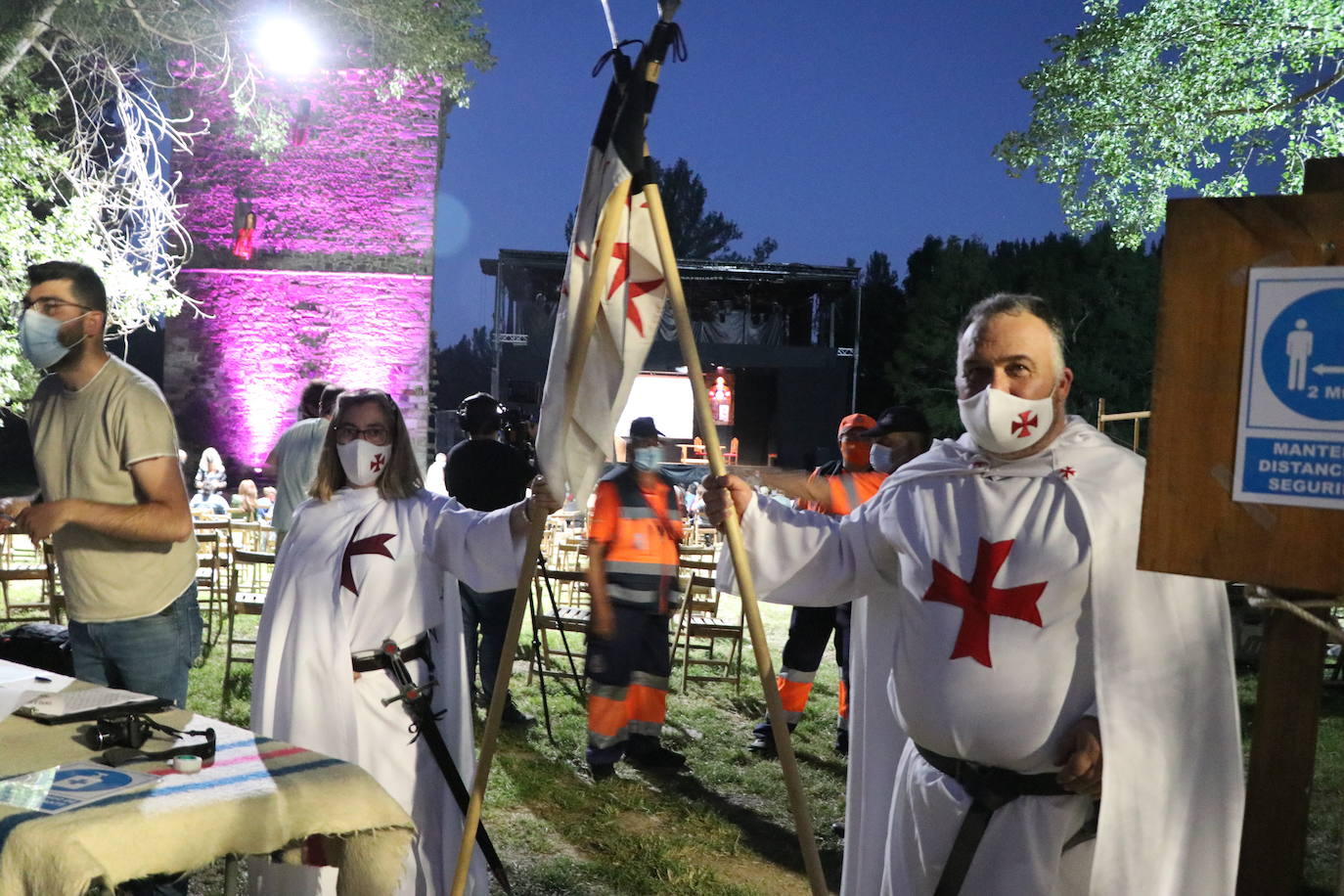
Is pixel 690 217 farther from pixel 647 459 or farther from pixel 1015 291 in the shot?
pixel 647 459

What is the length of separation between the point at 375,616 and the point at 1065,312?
35263mm

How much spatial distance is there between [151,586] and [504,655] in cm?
134

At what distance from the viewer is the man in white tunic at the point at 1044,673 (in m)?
2.17

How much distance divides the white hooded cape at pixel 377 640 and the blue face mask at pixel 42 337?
0.85 m

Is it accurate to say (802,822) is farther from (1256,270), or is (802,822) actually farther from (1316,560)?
(1256,270)

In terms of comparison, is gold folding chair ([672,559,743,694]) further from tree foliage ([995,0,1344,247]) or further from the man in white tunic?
tree foliage ([995,0,1344,247])

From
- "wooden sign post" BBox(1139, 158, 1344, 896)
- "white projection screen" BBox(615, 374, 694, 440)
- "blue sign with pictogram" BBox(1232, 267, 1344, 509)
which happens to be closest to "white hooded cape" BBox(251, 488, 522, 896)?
"wooden sign post" BBox(1139, 158, 1344, 896)

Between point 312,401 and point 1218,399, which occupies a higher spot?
point 1218,399

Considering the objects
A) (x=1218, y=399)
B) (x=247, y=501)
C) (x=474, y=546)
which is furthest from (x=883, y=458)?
(x=247, y=501)

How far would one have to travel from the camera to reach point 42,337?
303 centimetres

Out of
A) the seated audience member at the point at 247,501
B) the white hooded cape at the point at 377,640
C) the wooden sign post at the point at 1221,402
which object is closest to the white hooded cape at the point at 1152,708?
the wooden sign post at the point at 1221,402

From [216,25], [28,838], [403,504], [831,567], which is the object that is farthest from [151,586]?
[216,25]

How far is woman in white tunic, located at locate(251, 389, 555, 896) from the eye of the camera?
309 centimetres

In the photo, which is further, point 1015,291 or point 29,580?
point 1015,291
